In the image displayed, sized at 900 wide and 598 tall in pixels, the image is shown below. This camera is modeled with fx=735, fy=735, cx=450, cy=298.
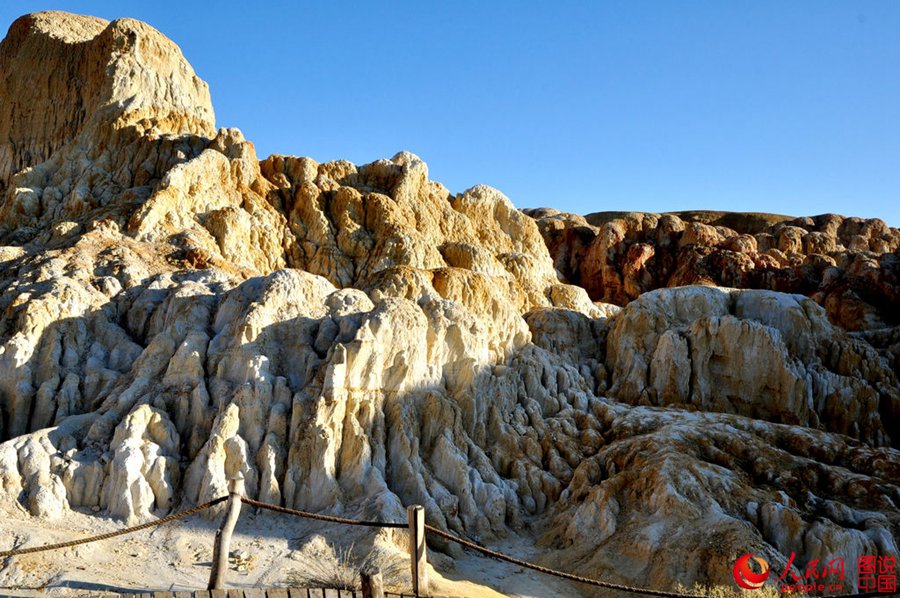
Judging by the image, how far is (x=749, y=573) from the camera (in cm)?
1427

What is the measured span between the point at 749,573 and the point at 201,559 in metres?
10.7

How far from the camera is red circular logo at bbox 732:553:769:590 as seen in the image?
1411cm

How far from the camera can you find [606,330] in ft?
92.0

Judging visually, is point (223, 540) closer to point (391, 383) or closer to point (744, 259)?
point (391, 383)

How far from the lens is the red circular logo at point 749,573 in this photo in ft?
46.3

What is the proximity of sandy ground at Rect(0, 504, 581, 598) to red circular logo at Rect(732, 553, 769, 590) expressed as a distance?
11.0ft

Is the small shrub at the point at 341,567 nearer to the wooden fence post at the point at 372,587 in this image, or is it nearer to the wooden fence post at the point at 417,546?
the wooden fence post at the point at 417,546

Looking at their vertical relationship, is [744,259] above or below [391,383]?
above

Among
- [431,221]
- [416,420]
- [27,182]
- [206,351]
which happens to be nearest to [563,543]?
[416,420]

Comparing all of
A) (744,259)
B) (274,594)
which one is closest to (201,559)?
(274,594)

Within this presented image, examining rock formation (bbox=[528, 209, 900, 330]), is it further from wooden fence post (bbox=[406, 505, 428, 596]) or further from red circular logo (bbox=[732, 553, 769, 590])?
wooden fence post (bbox=[406, 505, 428, 596])

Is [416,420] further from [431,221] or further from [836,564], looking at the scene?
[431,221]

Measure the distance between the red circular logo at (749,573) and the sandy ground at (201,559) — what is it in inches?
132

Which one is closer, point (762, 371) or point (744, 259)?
point (762, 371)
